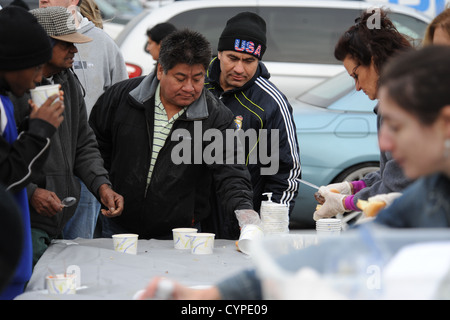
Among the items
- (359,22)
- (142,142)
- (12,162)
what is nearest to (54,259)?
(12,162)

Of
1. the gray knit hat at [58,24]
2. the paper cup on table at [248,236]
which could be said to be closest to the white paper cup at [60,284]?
the paper cup on table at [248,236]

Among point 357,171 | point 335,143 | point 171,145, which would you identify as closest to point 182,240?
point 171,145

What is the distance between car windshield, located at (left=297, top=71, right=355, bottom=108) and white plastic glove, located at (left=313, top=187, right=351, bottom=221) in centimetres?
346

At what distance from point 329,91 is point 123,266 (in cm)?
458

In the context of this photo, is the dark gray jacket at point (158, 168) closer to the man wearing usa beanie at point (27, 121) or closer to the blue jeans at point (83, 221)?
the blue jeans at point (83, 221)

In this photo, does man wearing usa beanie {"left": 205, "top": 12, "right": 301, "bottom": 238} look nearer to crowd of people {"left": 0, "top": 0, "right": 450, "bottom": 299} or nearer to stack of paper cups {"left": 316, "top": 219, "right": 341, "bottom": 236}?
crowd of people {"left": 0, "top": 0, "right": 450, "bottom": 299}

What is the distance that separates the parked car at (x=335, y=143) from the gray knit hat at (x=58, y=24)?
11.8 ft

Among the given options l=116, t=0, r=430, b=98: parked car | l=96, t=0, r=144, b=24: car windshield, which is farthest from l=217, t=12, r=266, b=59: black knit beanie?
l=96, t=0, r=144, b=24: car windshield

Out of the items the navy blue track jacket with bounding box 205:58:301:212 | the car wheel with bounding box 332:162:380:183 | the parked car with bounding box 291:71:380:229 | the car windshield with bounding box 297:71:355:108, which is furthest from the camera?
the car windshield with bounding box 297:71:355:108

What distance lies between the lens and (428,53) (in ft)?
5.58

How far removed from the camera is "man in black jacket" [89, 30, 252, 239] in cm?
414

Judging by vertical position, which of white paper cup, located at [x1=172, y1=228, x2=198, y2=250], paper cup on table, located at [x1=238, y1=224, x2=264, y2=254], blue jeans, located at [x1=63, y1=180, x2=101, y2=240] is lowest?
blue jeans, located at [x1=63, y1=180, x2=101, y2=240]
